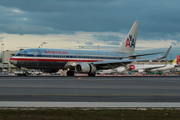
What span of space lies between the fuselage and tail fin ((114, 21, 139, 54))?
5.73 metres

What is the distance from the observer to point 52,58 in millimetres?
37531

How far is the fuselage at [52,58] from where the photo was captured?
117 feet

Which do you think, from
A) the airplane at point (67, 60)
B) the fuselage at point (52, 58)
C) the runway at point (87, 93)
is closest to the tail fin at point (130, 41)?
the airplane at point (67, 60)

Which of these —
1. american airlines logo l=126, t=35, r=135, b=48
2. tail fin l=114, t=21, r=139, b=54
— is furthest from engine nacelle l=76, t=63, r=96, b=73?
american airlines logo l=126, t=35, r=135, b=48

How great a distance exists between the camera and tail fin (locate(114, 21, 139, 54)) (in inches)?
1892

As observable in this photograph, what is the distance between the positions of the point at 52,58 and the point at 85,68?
17.6 ft

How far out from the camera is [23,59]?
1396 inches

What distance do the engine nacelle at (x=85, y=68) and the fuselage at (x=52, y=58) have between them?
1601mm

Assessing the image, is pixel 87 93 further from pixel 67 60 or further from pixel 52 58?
pixel 67 60

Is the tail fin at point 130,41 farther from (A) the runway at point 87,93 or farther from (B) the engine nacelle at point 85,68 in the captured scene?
(A) the runway at point 87,93

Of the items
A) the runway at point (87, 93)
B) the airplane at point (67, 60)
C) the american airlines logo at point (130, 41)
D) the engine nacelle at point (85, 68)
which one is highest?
the american airlines logo at point (130, 41)
